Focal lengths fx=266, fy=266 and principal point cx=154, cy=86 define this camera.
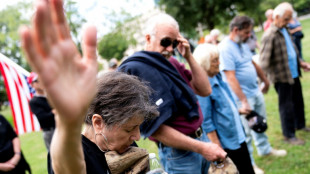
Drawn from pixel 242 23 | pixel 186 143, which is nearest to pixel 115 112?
pixel 186 143

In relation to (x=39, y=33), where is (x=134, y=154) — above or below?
below

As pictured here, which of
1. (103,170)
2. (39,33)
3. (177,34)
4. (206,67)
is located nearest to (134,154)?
(103,170)

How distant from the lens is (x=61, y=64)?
63cm

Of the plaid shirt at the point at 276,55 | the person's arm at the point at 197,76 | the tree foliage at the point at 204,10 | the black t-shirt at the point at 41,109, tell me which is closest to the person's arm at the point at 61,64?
the person's arm at the point at 197,76

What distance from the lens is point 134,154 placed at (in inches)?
55.9

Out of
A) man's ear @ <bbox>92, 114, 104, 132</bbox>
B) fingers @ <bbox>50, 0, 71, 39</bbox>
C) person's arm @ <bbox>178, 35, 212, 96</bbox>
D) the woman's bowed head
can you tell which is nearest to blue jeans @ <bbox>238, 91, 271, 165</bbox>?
person's arm @ <bbox>178, 35, 212, 96</bbox>

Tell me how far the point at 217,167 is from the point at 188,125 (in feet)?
1.35

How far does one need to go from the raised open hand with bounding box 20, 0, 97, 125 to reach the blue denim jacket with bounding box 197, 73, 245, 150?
7.25ft

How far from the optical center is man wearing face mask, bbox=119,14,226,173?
6.66ft

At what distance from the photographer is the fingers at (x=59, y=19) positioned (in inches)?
25.4

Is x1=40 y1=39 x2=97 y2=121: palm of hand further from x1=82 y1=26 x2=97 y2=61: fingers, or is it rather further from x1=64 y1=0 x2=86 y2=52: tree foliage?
x1=64 y1=0 x2=86 y2=52: tree foliage

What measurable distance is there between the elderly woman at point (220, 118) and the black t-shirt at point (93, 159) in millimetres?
1691

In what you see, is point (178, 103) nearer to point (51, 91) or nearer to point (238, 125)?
point (238, 125)

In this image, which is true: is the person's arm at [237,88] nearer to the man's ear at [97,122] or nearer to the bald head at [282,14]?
the bald head at [282,14]
